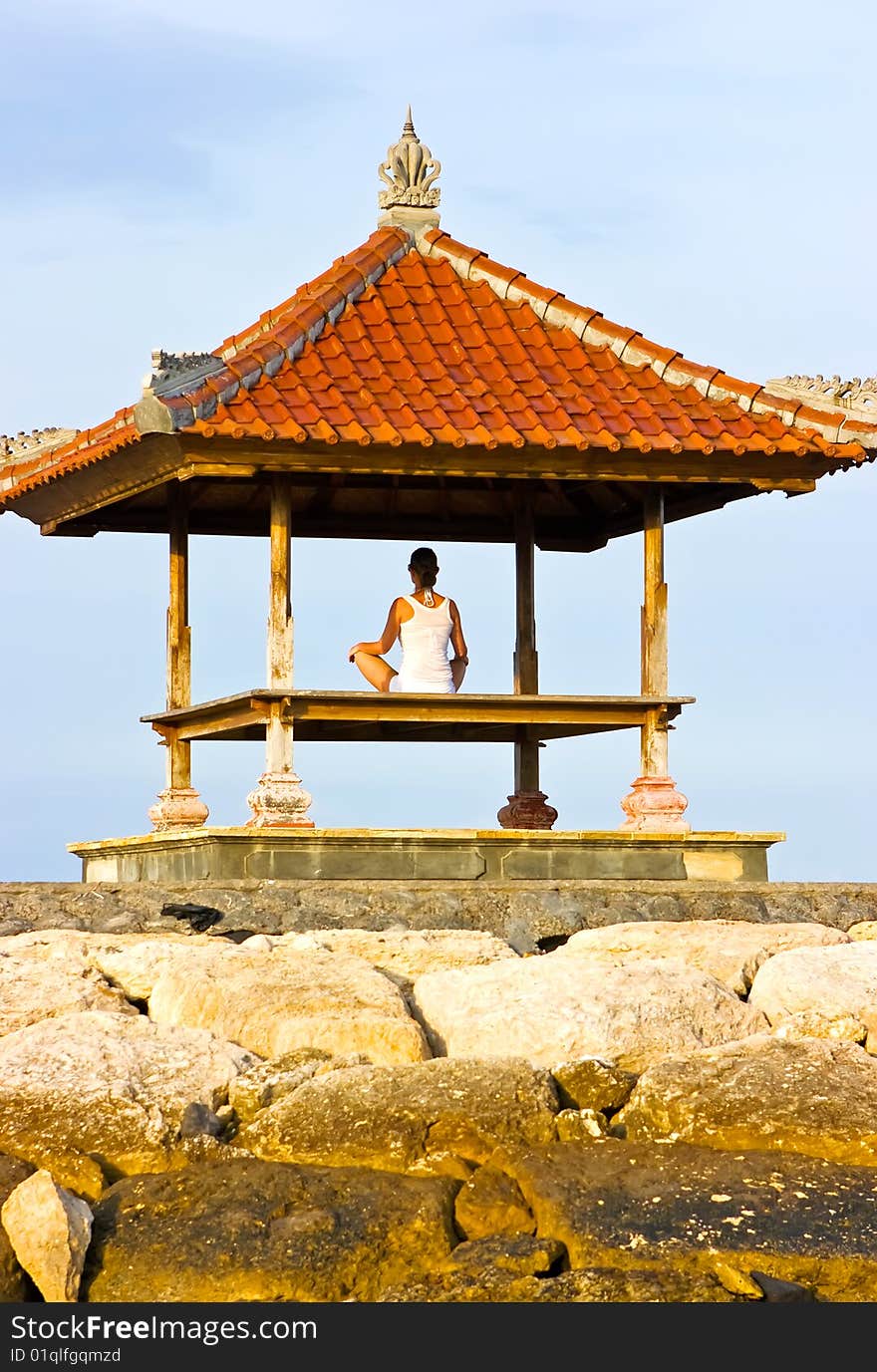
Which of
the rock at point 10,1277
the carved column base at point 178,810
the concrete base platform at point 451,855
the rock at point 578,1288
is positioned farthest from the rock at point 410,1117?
the carved column base at point 178,810

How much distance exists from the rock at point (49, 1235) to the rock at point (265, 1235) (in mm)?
93

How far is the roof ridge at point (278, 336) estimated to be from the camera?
36.1 ft

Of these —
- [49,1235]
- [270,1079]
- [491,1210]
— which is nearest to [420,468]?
[270,1079]

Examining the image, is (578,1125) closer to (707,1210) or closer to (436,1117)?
(436,1117)

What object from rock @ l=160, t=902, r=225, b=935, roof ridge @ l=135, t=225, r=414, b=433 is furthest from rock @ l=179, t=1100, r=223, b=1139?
roof ridge @ l=135, t=225, r=414, b=433

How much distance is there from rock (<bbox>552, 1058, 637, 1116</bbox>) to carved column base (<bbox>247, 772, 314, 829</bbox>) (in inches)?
156

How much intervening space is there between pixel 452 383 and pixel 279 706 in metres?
2.31

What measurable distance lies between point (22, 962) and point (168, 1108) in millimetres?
1502

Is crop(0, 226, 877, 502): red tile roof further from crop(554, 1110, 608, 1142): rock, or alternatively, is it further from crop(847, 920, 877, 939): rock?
crop(554, 1110, 608, 1142): rock

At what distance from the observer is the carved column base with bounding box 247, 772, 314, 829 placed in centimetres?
1116

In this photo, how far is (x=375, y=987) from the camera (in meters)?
7.95

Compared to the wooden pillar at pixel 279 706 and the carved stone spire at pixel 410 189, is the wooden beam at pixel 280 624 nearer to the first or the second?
the wooden pillar at pixel 279 706

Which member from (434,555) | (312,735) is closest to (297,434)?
(434,555)

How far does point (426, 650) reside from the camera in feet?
40.4
